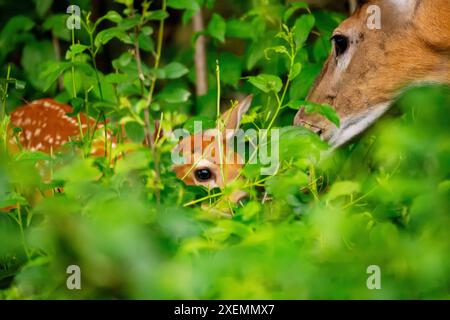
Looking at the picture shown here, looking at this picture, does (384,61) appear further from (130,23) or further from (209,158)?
(130,23)

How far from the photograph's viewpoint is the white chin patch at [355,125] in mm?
3648

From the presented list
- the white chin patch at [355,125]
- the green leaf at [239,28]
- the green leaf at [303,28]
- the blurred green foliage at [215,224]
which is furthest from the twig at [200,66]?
the blurred green foliage at [215,224]

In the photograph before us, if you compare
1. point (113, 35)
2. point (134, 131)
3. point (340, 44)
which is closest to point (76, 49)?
point (113, 35)

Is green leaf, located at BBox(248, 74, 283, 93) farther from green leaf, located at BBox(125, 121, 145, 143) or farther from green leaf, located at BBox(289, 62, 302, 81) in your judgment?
green leaf, located at BBox(125, 121, 145, 143)

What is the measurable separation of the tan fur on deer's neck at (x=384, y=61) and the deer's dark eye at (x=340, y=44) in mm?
20

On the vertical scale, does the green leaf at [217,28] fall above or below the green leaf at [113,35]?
above

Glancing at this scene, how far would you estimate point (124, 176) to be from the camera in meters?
2.34

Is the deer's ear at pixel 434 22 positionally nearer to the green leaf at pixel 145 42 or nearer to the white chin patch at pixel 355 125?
the white chin patch at pixel 355 125

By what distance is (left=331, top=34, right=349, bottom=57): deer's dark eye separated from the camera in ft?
12.4

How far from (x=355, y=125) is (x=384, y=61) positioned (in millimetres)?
268

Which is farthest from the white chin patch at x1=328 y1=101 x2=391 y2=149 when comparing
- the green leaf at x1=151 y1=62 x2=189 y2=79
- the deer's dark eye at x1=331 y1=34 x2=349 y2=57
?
the green leaf at x1=151 y1=62 x2=189 y2=79
